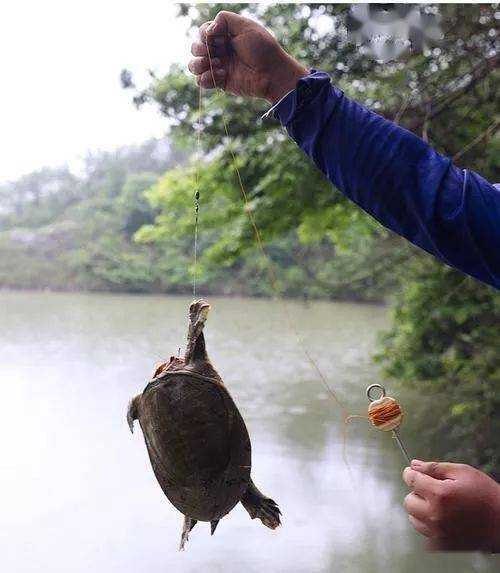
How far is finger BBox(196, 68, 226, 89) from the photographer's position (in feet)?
3.37

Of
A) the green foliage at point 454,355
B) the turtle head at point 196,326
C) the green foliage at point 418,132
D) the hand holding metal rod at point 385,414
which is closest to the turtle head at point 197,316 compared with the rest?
the turtle head at point 196,326

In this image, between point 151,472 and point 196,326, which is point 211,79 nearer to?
point 196,326

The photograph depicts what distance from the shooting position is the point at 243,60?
3.17 ft

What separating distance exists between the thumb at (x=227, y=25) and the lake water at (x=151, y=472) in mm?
1361

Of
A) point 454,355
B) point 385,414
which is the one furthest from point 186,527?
point 454,355

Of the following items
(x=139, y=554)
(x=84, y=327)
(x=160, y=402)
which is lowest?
(x=139, y=554)

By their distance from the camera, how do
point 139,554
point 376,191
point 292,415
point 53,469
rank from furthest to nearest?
point 292,415
point 53,469
point 139,554
point 376,191

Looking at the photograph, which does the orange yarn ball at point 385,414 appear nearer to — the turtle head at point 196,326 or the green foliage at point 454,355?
the turtle head at point 196,326

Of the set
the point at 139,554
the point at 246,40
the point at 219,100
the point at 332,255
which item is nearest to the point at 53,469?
the point at 139,554

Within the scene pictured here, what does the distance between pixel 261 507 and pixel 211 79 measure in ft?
2.58

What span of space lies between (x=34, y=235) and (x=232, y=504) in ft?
26.8

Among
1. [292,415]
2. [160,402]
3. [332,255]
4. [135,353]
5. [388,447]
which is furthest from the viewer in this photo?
[332,255]

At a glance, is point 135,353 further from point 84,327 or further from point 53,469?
point 53,469

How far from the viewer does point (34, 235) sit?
28.8 ft
